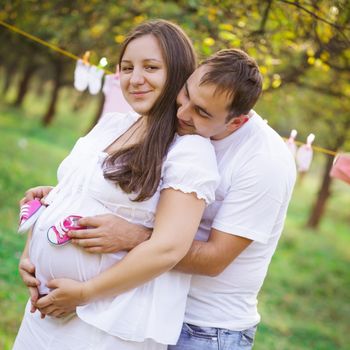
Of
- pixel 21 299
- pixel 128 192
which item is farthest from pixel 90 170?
pixel 21 299

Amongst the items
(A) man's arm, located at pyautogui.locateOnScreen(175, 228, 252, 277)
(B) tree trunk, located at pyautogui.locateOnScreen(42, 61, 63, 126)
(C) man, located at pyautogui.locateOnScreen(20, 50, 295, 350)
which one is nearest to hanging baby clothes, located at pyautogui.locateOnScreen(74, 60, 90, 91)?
(C) man, located at pyautogui.locateOnScreen(20, 50, 295, 350)

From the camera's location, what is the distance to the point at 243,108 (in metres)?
2.09

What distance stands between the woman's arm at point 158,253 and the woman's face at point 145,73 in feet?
1.37

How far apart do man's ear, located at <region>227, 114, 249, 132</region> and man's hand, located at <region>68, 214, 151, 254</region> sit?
0.52 m

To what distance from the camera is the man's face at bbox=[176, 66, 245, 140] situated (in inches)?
80.6

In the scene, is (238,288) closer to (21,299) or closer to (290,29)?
(290,29)

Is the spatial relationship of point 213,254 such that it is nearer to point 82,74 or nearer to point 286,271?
point 82,74

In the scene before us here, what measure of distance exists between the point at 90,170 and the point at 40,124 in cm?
1783

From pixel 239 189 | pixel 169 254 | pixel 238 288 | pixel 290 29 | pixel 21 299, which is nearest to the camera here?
pixel 169 254

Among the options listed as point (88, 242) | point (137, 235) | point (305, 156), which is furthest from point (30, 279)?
point (305, 156)

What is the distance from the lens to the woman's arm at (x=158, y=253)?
1966 millimetres

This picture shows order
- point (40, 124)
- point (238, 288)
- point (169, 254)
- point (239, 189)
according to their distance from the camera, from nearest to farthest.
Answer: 1. point (169, 254)
2. point (239, 189)
3. point (238, 288)
4. point (40, 124)

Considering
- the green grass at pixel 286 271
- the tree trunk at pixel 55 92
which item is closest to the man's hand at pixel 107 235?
the green grass at pixel 286 271

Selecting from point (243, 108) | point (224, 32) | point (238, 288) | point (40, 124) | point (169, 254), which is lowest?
point (40, 124)
